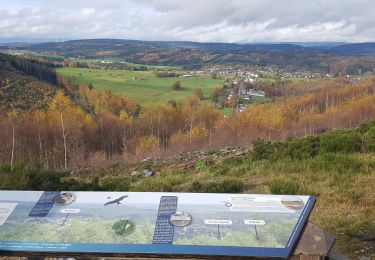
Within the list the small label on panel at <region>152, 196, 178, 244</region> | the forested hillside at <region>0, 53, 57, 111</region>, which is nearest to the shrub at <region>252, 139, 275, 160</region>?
the small label on panel at <region>152, 196, 178, 244</region>

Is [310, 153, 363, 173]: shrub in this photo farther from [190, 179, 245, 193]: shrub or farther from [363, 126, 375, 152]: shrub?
[190, 179, 245, 193]: shrub

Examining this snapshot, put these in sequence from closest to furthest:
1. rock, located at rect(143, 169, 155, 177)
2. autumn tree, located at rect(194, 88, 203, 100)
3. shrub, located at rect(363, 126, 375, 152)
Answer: shrub, located at rect(363, 126, 375, 152)
rock, located at rect(143, 169, 155, 177)
autumn tree, located at rect(194, 88, 203, 100)

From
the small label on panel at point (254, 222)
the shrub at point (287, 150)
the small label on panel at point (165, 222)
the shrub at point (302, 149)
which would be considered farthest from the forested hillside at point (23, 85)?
the small label on panel at point (254, 222)

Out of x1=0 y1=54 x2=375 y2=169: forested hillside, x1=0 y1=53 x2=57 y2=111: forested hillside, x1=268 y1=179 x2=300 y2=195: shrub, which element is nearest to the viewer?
x1=268 y1=179 x2=300 y2=195: shrub

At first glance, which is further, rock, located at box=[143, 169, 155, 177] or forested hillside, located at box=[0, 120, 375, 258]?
rock, located at box=[143, 169, 155, 177]

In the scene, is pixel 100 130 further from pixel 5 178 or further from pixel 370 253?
pixel 370 253

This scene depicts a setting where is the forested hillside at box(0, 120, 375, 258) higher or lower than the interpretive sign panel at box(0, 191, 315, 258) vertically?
lower

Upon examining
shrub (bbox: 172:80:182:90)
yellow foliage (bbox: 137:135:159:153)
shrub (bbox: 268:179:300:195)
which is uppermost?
shrub (bbox: 268:179:300:195)

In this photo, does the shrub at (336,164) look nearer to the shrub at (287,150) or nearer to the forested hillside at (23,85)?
the shrub at (287,150)
